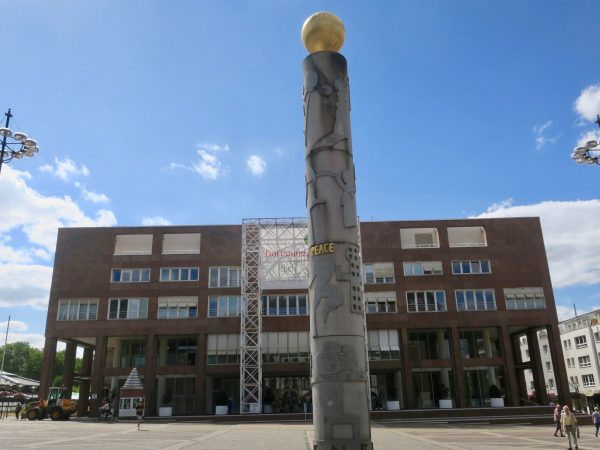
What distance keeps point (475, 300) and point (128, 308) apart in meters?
33.8

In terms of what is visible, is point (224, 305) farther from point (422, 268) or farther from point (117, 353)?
point (422, 268)

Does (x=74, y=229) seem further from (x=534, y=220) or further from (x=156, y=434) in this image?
(x=534, y=220)

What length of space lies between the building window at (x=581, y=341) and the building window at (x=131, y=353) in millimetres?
61123

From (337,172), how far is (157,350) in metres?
40.4

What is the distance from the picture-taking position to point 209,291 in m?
50.8

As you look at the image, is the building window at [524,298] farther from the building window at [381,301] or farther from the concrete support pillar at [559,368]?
the building window at [381,301]

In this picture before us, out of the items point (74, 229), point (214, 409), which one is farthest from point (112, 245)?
point (214, 409)

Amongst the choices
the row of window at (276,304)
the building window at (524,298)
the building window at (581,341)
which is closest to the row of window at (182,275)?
the row of window at (276,304)

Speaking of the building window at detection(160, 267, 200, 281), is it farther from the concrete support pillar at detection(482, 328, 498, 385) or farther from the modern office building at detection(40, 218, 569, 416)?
the concrete support pillar at detection(482, 328, 498, 385)

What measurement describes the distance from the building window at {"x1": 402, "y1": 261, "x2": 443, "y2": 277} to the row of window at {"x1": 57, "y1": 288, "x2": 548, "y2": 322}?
1.91 meters

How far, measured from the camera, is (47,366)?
4844cm

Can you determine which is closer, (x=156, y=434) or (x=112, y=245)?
(x=156, y=434)

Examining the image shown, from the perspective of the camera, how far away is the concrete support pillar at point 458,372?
47741 millimetres

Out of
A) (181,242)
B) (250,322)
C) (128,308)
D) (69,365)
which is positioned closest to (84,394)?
(69,365)
